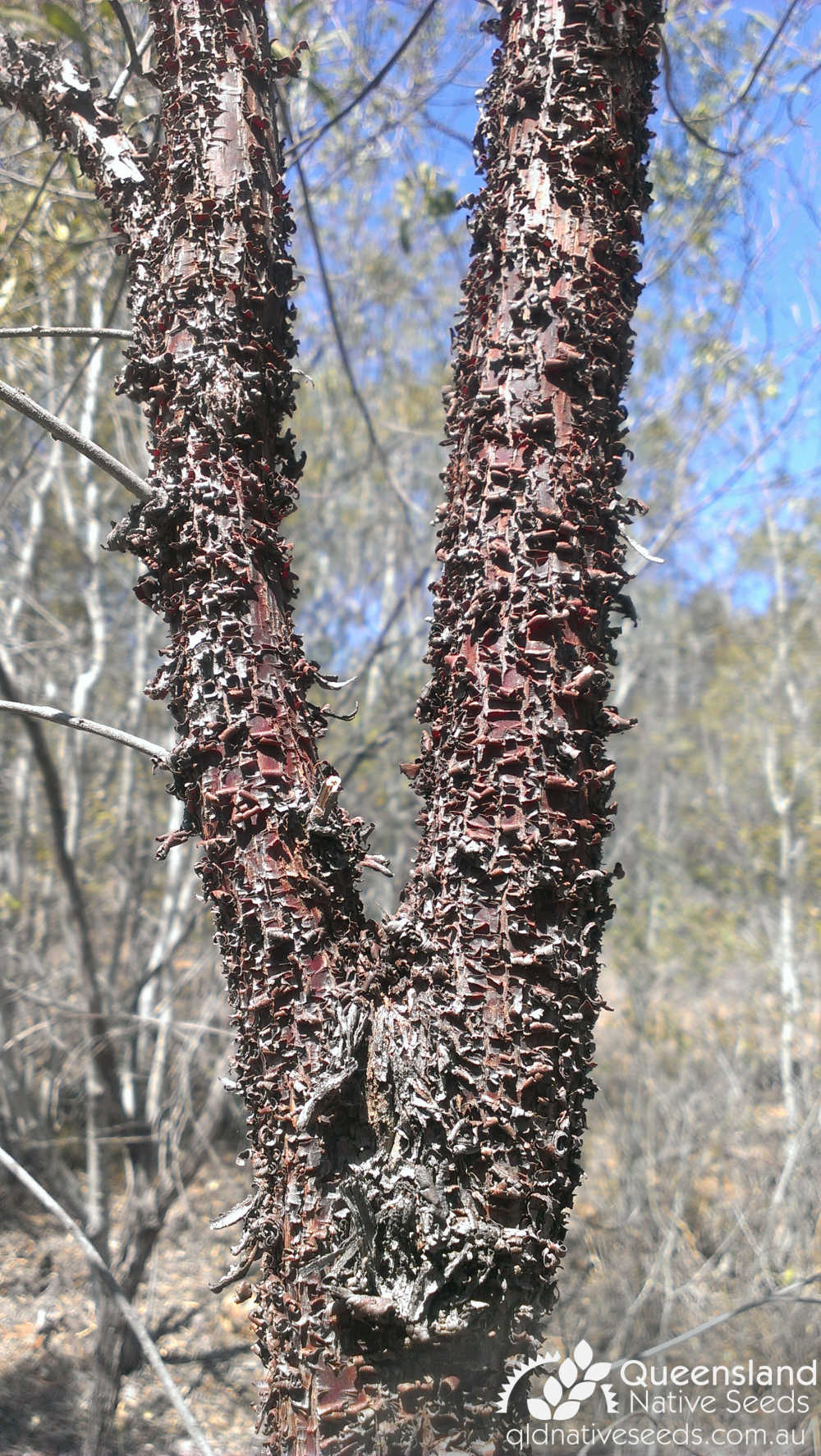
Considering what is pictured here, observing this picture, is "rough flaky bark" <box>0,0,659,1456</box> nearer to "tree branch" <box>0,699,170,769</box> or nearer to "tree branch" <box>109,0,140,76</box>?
"tree branch" <box>0,699,170,769</box>

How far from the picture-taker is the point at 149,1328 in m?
3.86

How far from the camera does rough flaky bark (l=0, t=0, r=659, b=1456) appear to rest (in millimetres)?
953

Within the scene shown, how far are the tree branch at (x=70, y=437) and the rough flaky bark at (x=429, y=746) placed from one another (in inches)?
1.8

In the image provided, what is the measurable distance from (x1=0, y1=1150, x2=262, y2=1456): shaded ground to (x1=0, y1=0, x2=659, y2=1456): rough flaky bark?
Result: 2.42 meters

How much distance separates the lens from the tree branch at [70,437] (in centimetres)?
111

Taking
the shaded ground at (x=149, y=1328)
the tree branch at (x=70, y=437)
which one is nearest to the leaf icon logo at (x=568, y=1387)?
the tree branch at (x=70, y=437)

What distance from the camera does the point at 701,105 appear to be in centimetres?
326

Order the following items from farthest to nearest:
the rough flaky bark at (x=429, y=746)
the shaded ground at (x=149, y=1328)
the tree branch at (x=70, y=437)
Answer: the shaded ground at (x=149, y=1328), the tree branch at (x=70, y=437), the rough flaky bark at (x=429, y=746)

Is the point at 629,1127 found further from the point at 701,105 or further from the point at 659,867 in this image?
the point at 701,105

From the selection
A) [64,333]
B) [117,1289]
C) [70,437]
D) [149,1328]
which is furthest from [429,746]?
[149,1328]

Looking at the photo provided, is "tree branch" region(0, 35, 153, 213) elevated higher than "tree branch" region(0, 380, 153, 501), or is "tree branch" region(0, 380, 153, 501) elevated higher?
"tree branch" region(0, 35, 153, 213)
